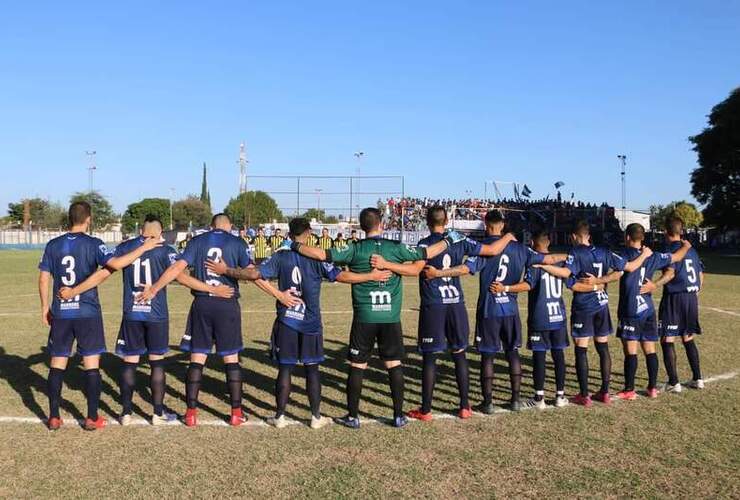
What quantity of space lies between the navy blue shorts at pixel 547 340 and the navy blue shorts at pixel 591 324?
7.9 inches

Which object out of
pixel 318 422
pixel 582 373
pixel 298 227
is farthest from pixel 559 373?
pixel 298 227

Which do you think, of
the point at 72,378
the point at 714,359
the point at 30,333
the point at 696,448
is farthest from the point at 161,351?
the point at 714,359

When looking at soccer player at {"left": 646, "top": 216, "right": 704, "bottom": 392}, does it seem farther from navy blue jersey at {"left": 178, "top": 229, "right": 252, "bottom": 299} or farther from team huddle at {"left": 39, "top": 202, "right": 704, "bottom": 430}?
navy blue jersey at {"left": 178, "top": 229, "right": 252, "bottom": 299}

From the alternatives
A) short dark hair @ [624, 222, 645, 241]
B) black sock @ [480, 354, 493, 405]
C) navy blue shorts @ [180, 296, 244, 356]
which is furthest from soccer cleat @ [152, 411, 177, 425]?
short dark hair @ [624, 222, 645, 241]

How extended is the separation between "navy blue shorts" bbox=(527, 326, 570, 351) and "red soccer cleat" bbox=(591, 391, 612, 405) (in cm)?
74

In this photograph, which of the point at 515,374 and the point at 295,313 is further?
the point at 515,374

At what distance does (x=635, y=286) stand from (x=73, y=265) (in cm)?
663

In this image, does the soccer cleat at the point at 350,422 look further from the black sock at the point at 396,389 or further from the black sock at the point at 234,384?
the black sock at the point at 234,384

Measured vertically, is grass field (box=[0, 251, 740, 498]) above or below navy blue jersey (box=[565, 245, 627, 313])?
below

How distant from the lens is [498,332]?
706 cm

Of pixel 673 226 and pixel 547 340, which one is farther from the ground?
pixel 673 226

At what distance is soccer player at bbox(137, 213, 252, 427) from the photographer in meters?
6.47

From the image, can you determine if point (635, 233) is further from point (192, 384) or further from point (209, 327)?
point (192, 384)

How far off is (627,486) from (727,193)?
2134 inches
